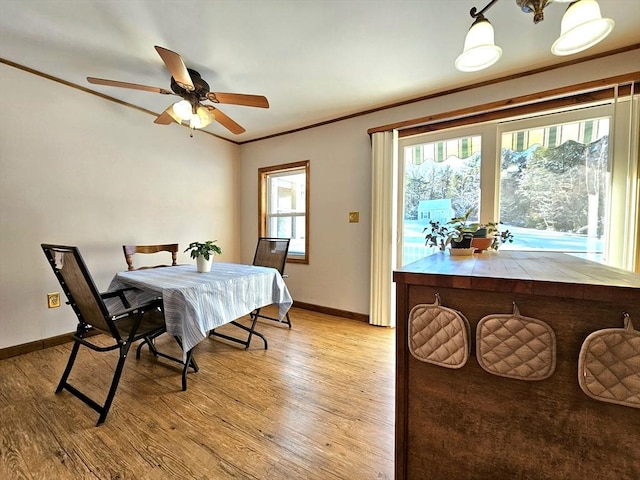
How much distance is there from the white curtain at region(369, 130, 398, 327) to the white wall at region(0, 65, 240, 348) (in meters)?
2.31

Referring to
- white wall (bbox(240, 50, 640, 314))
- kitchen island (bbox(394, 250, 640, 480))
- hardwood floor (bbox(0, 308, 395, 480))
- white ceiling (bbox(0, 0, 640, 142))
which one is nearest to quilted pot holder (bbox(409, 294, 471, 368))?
kitchen island (bbox(394, 250, 640, 480))

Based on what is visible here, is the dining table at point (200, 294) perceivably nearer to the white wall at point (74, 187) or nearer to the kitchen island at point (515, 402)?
the white wall at point (74, 187)

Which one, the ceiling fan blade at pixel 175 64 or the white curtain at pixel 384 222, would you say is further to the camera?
the white curtain at pixel 384 222

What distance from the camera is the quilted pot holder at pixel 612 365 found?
2.22 ft

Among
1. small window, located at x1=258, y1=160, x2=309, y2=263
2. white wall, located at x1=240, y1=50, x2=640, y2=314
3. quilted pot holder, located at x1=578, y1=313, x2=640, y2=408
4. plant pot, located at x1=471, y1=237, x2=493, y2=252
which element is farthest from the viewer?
small window, located at x1=258, y1=160, x2=309, y2=263

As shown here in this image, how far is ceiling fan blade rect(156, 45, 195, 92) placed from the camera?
1.54 meters

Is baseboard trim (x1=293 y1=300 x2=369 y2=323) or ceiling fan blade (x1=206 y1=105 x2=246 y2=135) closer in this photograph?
ceiling fan blade (x1=206 y1=105 x2=246 y2=135)

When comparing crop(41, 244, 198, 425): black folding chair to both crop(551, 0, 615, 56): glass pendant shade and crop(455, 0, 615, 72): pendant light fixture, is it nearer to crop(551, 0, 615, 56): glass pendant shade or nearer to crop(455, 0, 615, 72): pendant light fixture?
crop(455, 0, 615, 72): pendant light fixture

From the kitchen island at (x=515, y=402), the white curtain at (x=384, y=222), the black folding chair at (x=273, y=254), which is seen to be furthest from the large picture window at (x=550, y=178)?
the kitchen island at (x=515, y=402)

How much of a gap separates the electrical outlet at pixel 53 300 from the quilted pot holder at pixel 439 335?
305cm

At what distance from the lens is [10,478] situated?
115 cm

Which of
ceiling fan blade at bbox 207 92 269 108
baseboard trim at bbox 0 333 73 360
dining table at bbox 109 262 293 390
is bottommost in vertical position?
baseboard trim at bbox 0 333 73 360

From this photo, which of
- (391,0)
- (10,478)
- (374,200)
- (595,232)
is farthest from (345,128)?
(10,478)

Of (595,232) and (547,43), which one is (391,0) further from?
(595,232)
